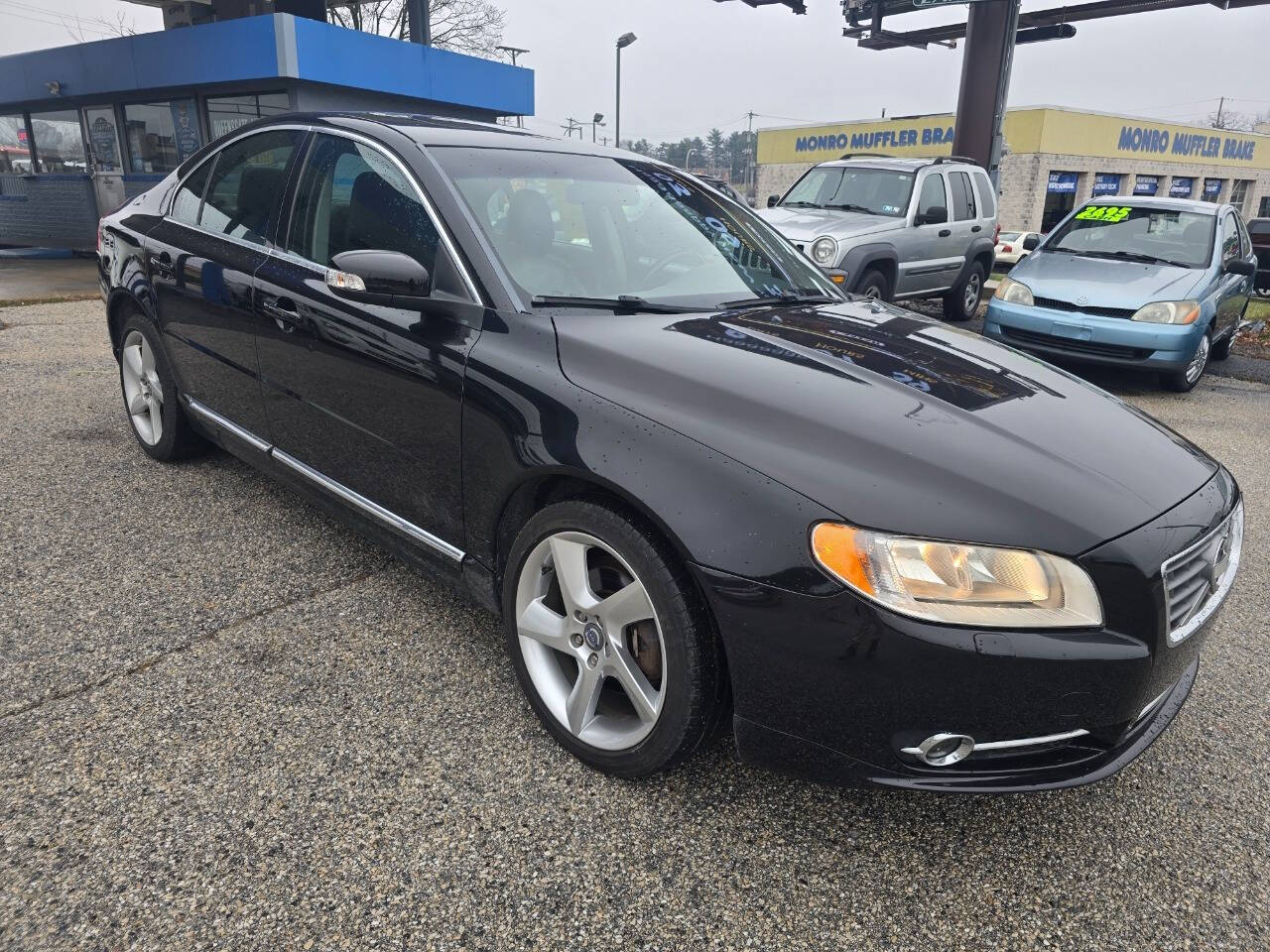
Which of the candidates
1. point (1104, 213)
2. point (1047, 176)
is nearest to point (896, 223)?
point (1104, 213)

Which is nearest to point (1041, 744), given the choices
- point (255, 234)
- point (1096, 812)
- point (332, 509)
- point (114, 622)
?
point (1096, 812)

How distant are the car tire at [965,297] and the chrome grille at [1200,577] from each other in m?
8.70

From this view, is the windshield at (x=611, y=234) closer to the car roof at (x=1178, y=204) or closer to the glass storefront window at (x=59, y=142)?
the car roof at (x=1178, y=204)

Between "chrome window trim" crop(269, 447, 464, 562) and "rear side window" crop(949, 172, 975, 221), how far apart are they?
29.0 ft

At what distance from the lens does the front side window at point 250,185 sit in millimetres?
3197

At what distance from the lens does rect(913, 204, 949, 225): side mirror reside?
9.10 metres

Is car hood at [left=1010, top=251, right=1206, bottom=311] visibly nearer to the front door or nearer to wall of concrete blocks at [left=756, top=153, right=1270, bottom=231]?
the front door

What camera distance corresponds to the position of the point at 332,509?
9.78 feet

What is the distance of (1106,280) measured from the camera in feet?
23.8

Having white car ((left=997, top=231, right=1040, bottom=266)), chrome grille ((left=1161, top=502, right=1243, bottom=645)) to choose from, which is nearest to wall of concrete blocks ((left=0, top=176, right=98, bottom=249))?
chrome grille ((left=1161, top=502, right=1243, bottom=645))

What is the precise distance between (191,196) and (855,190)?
737 centimetres

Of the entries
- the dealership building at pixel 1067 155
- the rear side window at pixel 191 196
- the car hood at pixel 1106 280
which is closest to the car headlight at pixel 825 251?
the car hood at pixel 1106 280

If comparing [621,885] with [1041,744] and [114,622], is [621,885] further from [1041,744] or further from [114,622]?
[114,622]

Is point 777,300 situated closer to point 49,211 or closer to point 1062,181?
point 49,211
